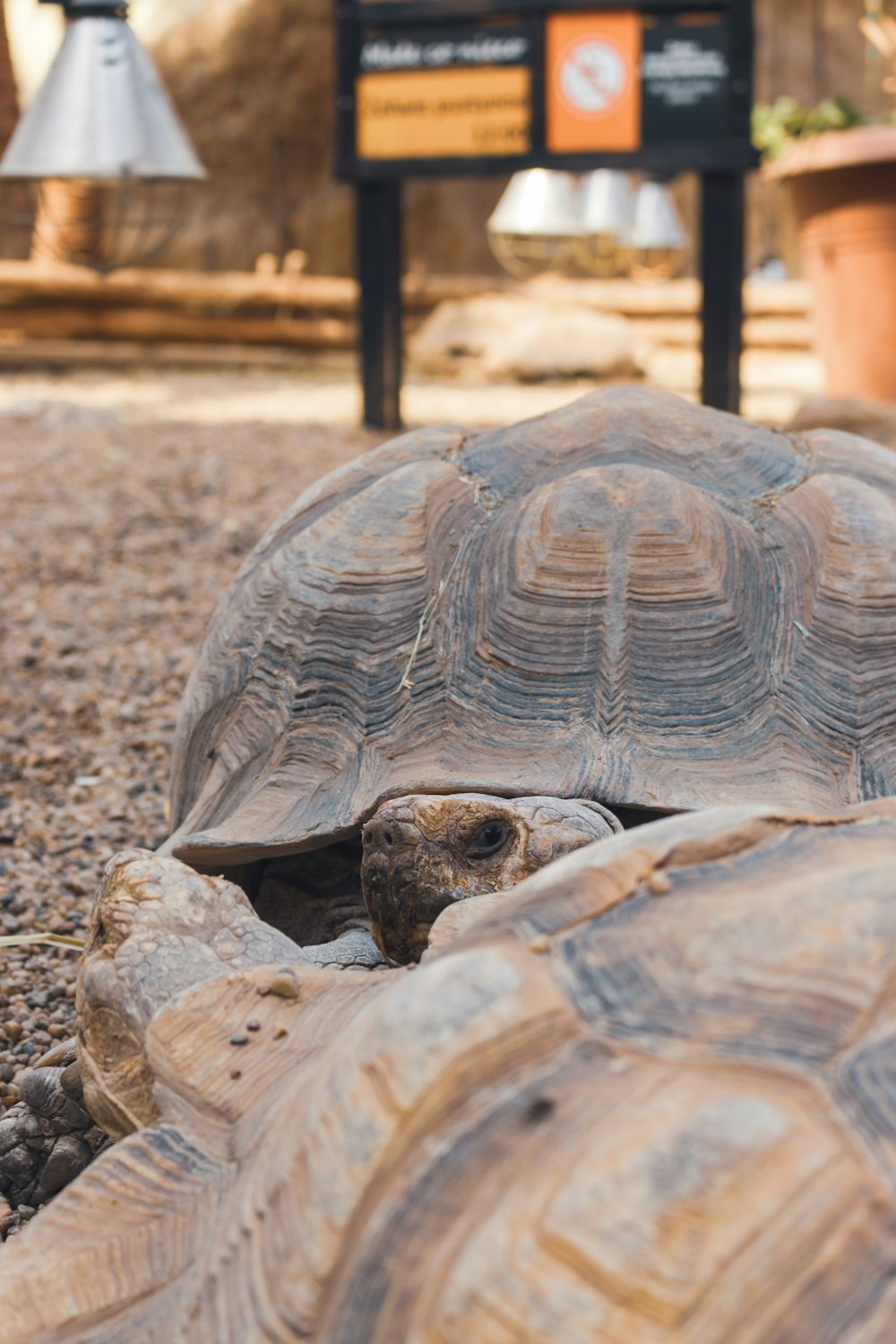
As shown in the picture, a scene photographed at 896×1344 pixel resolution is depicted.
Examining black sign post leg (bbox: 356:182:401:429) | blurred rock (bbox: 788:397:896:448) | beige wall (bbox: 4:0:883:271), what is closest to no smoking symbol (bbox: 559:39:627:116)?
black sign post leg (bbox: 356:182:401:429)

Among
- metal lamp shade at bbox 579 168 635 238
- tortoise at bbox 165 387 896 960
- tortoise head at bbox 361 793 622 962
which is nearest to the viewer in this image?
tortoise head at bbox 361 793 622 962

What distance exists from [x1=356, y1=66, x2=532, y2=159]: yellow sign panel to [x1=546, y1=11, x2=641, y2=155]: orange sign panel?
0.41 ft

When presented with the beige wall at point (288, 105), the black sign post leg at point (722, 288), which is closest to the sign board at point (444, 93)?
the black sign post leg at point (722, 288)

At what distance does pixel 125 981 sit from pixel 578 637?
64 cm

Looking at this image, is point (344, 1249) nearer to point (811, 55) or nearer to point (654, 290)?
point (654, 290)

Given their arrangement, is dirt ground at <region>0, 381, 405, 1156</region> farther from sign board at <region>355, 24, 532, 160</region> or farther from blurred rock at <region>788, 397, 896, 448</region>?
blurred rock at <region>788, 397, 896, 448</region>

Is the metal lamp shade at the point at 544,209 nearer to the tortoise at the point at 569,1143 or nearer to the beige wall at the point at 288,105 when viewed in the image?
the beige wall at the point at 288,105

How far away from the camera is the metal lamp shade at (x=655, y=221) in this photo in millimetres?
9211

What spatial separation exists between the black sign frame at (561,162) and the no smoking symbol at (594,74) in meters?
0.11

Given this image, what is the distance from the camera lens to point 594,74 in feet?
18.4

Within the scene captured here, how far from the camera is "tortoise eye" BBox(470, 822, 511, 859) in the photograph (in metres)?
1.49

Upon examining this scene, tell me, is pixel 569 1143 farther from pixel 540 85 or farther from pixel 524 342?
pixel 524 342

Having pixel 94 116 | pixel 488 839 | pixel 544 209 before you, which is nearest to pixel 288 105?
pixel 544 209

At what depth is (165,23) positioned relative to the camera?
444 inches
